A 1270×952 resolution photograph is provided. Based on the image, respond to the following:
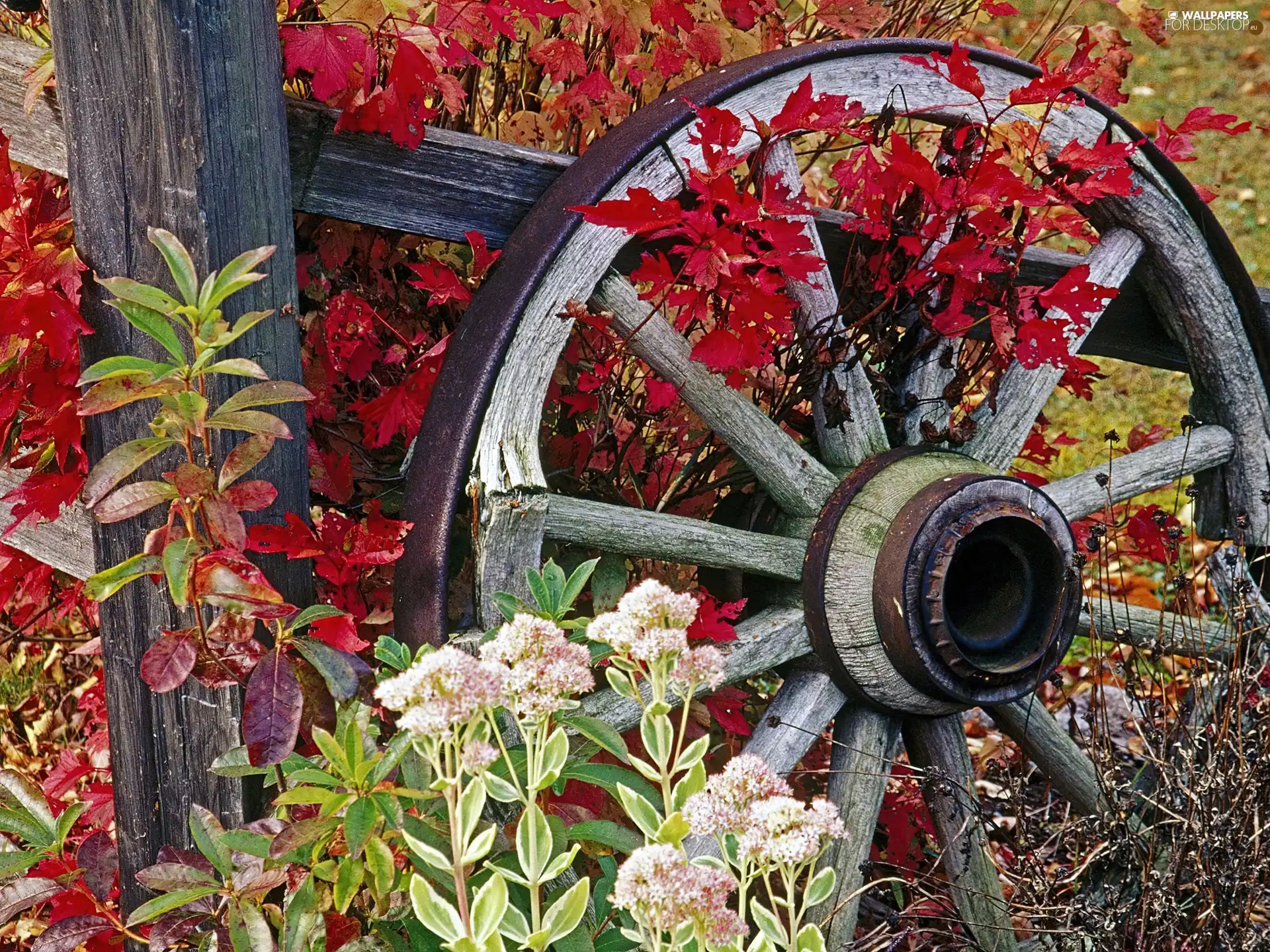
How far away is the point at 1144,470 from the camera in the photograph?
2.38 m

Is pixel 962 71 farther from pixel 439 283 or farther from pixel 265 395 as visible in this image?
pixel 265 395

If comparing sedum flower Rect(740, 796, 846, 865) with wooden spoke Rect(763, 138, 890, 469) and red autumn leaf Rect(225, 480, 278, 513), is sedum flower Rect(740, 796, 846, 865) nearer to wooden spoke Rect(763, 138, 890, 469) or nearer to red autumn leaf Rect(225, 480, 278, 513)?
red autumn leaf Rect(225, 480, 278, 513)

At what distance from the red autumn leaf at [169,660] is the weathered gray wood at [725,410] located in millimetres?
Answer: 758

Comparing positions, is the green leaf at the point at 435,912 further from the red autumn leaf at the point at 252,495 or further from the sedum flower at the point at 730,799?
the red autumn leaf at the point at 252,495

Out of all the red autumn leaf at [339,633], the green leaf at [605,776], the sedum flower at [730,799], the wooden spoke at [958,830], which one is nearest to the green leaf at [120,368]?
the red autumn leaf at [339,633]

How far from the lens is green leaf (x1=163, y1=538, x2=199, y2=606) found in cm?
128

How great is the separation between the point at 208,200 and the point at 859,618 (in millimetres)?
1111

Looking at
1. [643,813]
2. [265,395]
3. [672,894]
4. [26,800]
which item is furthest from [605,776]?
[26,800]

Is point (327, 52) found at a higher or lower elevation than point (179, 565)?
higher

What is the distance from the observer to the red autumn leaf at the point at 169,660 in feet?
4.46

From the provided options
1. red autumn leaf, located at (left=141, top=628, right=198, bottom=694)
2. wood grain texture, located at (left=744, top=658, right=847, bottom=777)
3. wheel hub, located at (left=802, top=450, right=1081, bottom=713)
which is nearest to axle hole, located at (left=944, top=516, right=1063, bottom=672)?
wheel hub, located at (left=802, top=450, right=1081, bottom=713)

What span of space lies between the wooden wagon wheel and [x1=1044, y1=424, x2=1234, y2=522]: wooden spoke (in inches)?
0.5

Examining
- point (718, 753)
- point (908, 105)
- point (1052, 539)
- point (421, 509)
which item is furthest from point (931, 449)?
point (421, 509)

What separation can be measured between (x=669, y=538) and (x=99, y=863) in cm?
89
